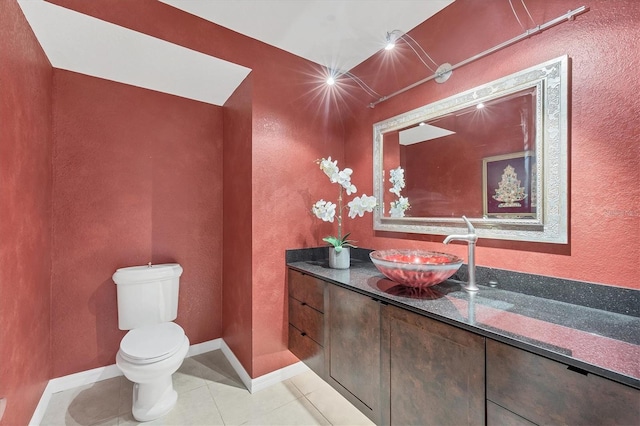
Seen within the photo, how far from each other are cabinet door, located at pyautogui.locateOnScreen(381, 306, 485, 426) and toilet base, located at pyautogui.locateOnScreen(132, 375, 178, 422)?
1371 millimetres

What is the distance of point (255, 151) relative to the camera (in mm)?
1896

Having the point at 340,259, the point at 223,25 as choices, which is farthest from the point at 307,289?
the point at 223,25

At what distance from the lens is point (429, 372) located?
106 centimetres

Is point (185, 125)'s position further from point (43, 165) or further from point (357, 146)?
point (357, 146)

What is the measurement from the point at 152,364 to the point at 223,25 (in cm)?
217

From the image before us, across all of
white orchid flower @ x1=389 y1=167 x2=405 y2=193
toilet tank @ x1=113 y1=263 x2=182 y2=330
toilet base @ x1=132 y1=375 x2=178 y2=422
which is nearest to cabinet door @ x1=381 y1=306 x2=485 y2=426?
white orchid flower @ x1=389 y1=167 x2=405 y2=193

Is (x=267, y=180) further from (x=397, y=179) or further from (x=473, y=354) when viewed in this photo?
(x=473, y=354)

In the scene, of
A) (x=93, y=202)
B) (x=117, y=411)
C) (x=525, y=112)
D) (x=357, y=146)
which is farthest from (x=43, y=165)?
(x=525, y=112)

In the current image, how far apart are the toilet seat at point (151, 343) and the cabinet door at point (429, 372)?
1273mm

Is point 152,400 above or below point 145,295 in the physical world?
below

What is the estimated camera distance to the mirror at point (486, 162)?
3.89ft

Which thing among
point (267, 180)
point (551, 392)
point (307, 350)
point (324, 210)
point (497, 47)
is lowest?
point (307, 350)

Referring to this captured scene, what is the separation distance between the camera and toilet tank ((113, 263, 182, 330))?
6.15 ft

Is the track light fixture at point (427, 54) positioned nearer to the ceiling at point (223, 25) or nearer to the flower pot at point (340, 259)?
the ceiling at point (223, 25)
